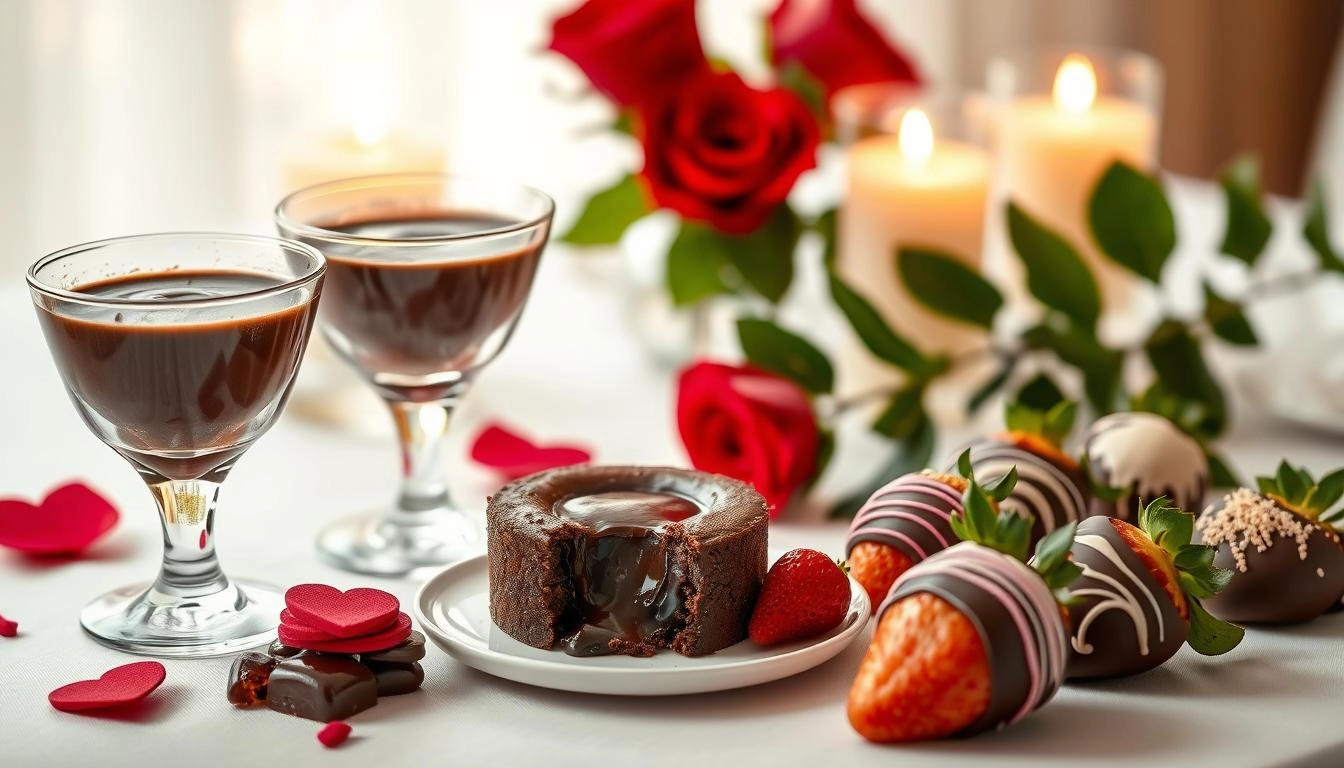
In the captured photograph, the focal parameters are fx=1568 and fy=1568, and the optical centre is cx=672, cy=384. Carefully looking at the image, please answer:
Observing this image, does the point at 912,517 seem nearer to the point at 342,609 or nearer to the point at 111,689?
the point at 342,609

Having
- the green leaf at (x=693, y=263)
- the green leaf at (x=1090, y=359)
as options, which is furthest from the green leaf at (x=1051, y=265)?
the green leaf at (x=693, y=263)

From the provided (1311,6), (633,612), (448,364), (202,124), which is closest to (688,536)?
(633,612)

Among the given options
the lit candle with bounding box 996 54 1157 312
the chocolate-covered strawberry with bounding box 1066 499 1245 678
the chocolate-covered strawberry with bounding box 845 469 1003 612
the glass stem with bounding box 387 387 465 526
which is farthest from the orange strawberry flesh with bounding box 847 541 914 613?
the lit candle with bounding box 996 54 1157 312

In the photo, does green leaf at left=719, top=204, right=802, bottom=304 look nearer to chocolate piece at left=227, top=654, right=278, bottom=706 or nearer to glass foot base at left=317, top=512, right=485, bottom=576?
glass foot base at left=317, top=512, right=485, bottom=576

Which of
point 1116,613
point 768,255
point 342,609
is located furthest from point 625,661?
point 768,255

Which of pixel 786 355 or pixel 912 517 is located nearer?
pixel 912 517

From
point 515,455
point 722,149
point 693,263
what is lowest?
point 515,455

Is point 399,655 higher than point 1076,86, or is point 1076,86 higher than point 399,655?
point 1076,86

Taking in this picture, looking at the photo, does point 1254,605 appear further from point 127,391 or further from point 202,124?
point 202,124
